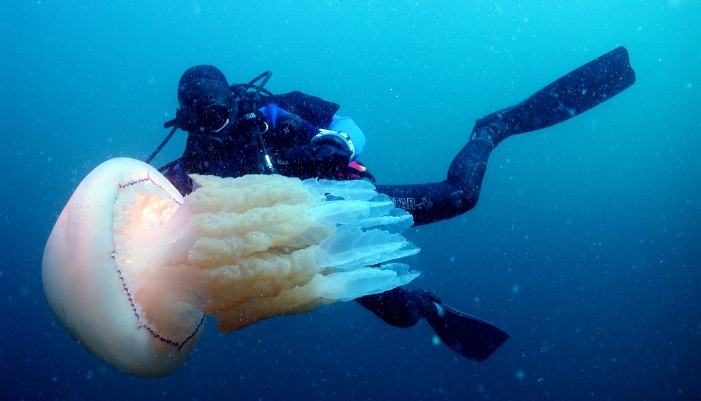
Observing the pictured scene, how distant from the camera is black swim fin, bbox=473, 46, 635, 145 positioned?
4.21 m

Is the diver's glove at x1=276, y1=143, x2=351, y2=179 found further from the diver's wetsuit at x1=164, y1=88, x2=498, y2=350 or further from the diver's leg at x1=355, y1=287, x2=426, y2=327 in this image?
the diver's leg at x1=355, y1=287, x2=426, y2=327

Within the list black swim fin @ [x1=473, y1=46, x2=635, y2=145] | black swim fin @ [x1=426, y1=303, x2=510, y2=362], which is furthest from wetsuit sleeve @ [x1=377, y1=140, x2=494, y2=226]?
black swim fin @ [x1=426, y1=303, x2=510, y2=362]

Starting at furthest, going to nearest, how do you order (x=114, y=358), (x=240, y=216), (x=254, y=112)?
(x=254, y=112)
(x=240, y=216)
(x=114, y=358)

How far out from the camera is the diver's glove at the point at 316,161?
2.59m

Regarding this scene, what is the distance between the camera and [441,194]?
10.7ft

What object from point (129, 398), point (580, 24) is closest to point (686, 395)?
point (129, 398)

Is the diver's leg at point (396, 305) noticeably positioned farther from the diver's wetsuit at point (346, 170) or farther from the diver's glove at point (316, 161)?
the diver's glove at point (316, 161)

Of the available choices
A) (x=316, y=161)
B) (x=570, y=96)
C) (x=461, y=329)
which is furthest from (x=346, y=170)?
(x=570, y=96)

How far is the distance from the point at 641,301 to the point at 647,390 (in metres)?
12.4

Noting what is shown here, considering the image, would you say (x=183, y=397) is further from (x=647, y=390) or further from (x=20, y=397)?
(x=647, y=390)

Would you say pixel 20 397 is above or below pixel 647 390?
above

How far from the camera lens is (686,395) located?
1212 cm

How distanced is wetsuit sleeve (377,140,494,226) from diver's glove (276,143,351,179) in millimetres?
608

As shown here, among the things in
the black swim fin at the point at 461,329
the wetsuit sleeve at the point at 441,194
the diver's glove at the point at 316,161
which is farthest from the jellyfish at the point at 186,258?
the black swim fin at the point at 461,329
